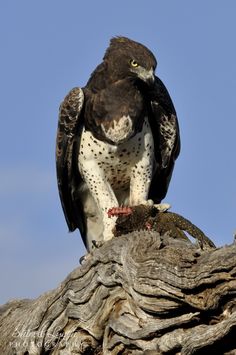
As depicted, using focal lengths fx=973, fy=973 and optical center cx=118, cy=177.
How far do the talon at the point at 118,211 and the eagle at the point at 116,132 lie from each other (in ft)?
0.20

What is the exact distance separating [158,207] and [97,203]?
1.32 metres

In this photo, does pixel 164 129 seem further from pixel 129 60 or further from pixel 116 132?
pixel 129 60

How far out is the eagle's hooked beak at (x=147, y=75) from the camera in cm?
1218

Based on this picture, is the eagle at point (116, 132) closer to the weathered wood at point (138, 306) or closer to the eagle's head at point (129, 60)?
the eagle's head at point (129, 60)

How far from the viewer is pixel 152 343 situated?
8.70 metres

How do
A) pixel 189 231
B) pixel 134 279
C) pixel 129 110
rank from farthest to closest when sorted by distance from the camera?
pixel 129 110, pixel 189 231, pixel 134 279

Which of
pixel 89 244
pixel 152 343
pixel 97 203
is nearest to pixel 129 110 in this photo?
pixel 97 203

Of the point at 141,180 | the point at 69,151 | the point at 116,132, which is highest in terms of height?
the point at 69,151

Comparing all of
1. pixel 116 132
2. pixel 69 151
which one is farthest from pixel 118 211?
pixel 69 151

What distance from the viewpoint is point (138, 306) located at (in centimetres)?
902

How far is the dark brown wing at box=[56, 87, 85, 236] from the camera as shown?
12625mm

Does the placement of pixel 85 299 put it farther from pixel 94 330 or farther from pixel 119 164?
pixel 119 164

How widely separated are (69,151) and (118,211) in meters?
1.18

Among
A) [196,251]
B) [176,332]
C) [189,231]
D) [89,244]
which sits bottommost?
[176,332]
